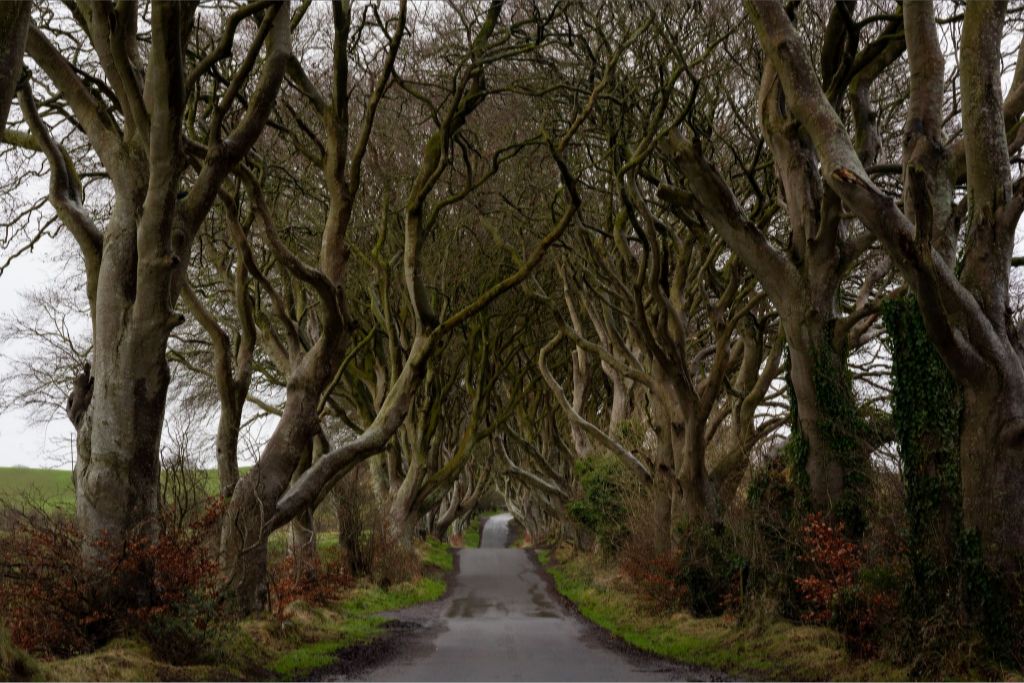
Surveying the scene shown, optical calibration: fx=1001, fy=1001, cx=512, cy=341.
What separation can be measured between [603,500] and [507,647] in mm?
14299

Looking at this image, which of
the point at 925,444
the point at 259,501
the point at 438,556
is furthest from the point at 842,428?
the point at 438,556

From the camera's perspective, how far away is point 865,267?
22266 millimetres

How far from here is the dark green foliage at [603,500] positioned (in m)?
27.8

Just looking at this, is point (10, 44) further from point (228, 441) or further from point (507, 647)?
point (507, 647)

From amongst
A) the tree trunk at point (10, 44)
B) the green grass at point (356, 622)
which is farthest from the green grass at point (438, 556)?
the tree trunk at point (10, 44)

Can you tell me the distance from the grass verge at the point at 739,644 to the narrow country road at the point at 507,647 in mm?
524

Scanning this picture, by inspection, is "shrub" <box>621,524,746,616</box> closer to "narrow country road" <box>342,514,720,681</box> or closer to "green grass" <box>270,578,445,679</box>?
"narrow country road" <box>342,514,720,681</box>

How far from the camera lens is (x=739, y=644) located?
14195 millimetres

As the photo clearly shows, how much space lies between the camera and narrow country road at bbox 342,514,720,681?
12094mm

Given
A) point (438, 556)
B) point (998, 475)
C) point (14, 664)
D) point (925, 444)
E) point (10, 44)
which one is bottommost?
point (14, 664)

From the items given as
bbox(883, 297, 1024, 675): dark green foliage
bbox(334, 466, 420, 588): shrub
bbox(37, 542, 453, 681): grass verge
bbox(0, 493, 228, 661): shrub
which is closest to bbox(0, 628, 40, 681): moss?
bbox(37, 542, 453, 681): grass verge

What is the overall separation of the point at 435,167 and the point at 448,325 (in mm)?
2715

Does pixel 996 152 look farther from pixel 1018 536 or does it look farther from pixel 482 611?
pixel 482 611

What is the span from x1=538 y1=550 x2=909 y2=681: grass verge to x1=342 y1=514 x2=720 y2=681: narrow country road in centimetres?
52
